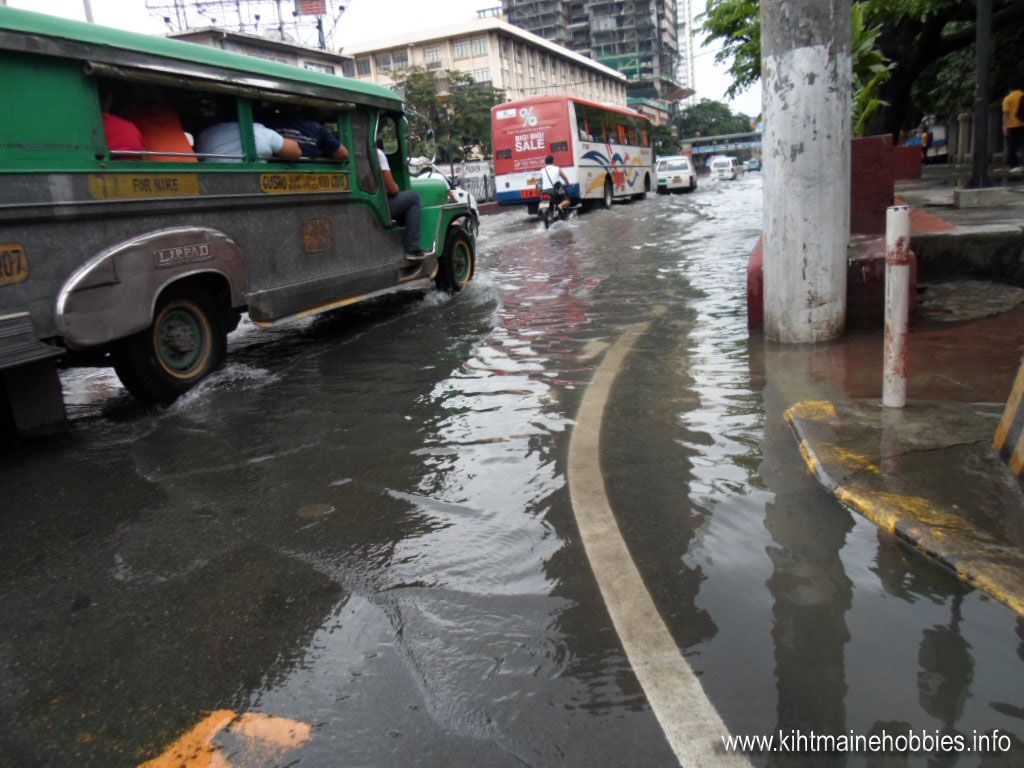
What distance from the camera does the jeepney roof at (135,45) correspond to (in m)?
4.25

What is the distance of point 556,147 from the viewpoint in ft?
79.0

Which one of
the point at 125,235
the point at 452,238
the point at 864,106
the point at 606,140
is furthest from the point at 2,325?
the point at 606,140

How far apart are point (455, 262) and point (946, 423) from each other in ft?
23.1

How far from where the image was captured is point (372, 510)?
3.29m

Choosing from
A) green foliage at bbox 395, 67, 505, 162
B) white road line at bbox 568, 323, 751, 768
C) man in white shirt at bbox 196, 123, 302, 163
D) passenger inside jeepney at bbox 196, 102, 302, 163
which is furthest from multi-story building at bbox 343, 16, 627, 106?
white road line at bbox 568, 323, 751, 768

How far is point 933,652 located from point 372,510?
80.7 inches

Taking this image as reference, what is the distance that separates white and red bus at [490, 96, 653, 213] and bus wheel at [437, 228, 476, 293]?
12.9m

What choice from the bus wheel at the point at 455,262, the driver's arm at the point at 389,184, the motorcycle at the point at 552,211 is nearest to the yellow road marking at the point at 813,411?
the driver's arm at the point at 389,184

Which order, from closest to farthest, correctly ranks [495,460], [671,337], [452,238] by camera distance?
[495,460]
[671,337]
[452,238]

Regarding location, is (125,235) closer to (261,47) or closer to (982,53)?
(982,53)

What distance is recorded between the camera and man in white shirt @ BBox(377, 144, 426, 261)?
8133mm

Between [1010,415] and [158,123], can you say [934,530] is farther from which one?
[158,123]

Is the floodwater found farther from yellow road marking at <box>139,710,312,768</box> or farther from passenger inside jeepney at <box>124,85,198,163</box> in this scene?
passenger inside jeepney at <box>124,85,198,163</box>

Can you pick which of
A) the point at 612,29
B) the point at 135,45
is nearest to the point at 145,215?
the point at 135,45
